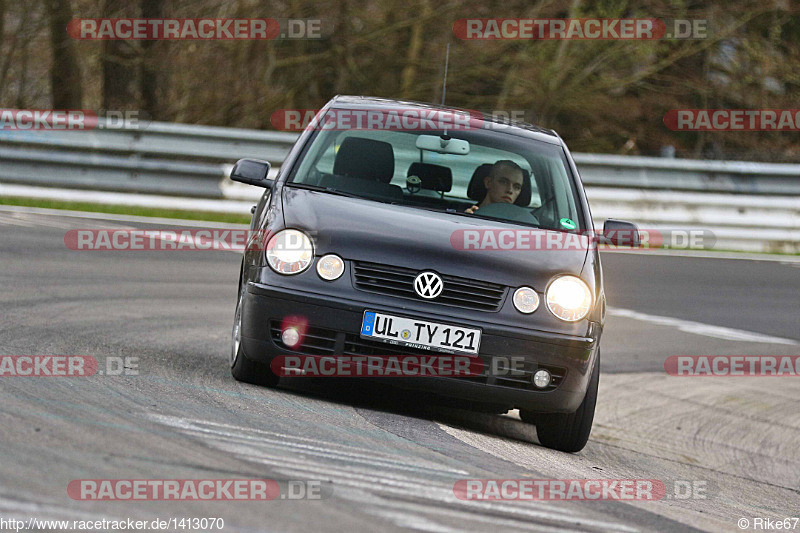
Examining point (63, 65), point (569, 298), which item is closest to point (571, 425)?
point (569, 298)

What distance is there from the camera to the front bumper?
584 cm

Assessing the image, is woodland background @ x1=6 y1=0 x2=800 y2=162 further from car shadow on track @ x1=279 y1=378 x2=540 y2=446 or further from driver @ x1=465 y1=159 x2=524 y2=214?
car shadow on track @ x1=279 y1=378 x2=540 y2=446

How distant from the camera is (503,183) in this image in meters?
7.15

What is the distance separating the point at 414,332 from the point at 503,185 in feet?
5.24

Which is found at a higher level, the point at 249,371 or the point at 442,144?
the point at 442,144

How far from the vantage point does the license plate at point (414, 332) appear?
5820 millimetres

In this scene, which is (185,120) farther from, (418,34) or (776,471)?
(776,471)

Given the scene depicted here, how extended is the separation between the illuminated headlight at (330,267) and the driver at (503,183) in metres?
1.35

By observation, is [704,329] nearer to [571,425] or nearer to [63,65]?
[571,425]

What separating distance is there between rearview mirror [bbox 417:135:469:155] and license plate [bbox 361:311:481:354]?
5.71ft

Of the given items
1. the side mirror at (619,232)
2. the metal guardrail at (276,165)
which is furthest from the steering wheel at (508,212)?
the metal guardrail at (276,165)

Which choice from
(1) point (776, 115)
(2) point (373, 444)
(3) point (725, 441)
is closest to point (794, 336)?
(3) point (725, 441)

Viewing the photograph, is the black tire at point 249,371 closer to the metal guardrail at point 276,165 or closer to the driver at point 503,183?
the driver at point 503,183

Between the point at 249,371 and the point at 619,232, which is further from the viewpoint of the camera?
the point at 619,232
